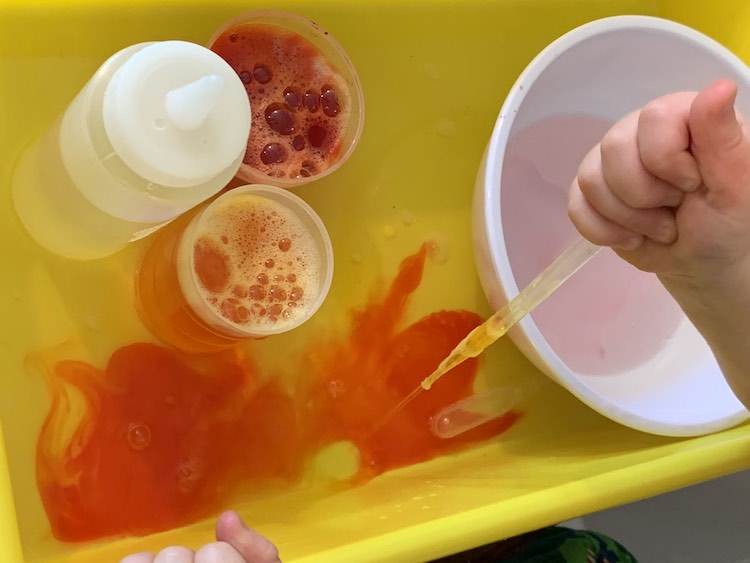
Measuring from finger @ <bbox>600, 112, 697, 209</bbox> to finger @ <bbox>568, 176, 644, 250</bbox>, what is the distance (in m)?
0.03

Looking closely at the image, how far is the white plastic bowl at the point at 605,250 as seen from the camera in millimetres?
730

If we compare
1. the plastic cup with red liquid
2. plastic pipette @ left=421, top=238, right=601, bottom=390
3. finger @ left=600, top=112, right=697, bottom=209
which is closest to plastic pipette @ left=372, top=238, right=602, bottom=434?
plastic pipette @ left=421, top=238, right=601, bottom=390

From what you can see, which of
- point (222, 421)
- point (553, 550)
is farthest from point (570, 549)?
point (222, 421)

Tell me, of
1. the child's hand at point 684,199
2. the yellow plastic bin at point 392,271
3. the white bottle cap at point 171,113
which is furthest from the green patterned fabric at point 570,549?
the white bottle cap at point 171,113

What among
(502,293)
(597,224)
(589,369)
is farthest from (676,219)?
(589,369)

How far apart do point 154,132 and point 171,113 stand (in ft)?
0.06

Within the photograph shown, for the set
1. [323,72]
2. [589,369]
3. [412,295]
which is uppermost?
[323,72]

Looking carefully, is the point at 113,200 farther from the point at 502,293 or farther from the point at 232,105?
the point at 502,293

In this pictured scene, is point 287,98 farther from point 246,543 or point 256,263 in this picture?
point 246,543

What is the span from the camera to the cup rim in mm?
687

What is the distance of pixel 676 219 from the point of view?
0.52 metres

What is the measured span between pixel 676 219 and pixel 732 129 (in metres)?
0.10

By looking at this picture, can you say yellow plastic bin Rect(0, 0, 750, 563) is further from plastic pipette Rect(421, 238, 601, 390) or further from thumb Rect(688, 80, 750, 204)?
thumb Rect(688, 80, 750, 204)

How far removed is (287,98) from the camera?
2.52ft
